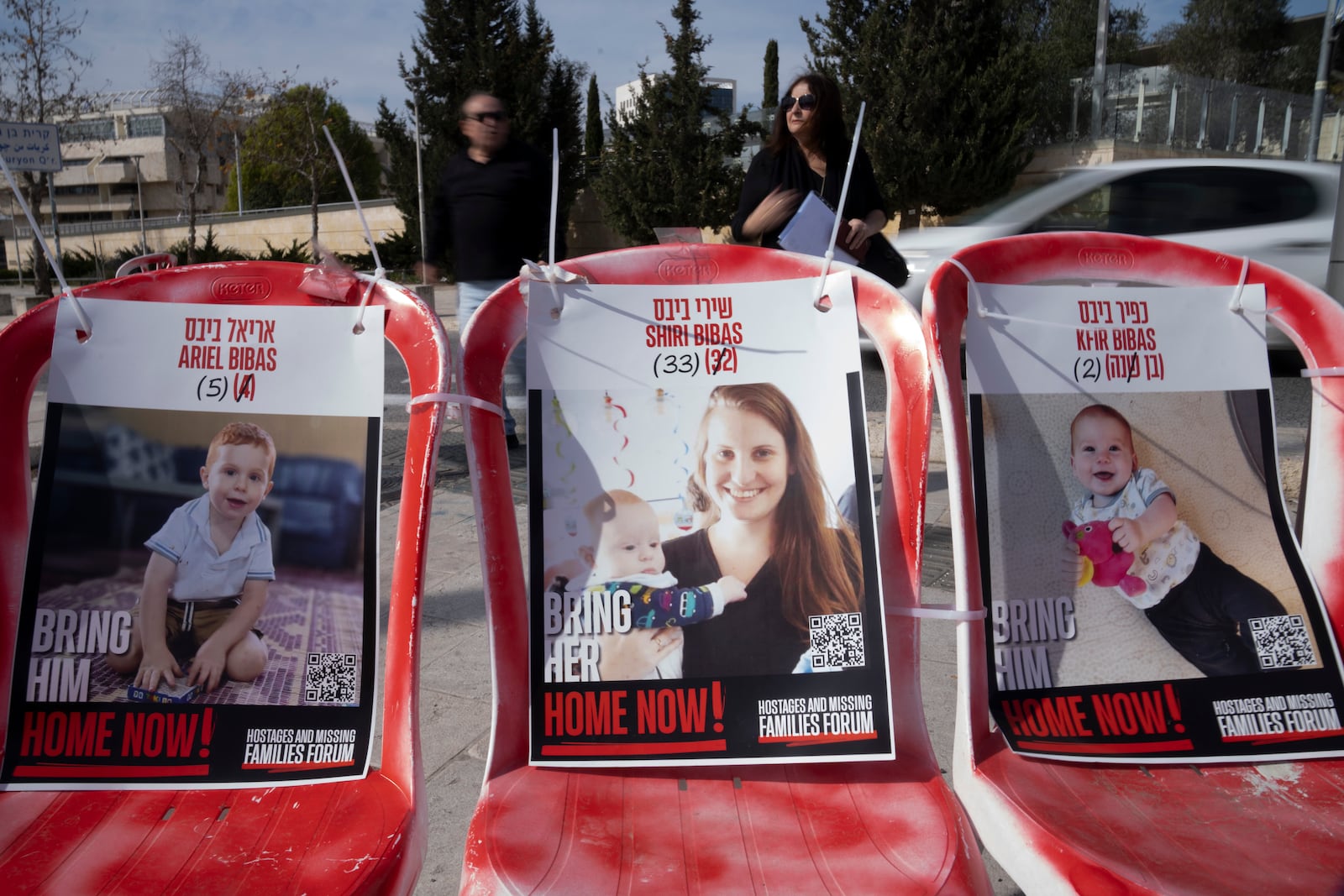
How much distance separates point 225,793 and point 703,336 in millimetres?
940

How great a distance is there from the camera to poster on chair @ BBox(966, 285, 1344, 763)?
1393 millimetres

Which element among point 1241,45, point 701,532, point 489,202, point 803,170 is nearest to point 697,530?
point 701,532

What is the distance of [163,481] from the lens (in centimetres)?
138

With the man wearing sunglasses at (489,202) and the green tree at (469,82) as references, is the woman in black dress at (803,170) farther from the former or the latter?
the green tree at (469,82)

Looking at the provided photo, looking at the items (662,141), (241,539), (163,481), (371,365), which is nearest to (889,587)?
(371,365)

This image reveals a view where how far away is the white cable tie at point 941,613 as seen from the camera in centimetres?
134

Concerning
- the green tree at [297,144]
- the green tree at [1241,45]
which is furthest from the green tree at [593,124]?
the green tree at [1241,45]

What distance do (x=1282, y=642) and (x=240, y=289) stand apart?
170 cm

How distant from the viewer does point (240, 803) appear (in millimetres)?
1281

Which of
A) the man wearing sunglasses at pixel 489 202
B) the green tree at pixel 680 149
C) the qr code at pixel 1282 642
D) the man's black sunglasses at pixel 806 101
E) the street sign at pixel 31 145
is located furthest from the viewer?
the green tree at pixel 680 149

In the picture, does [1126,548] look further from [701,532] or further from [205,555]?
[205,555]

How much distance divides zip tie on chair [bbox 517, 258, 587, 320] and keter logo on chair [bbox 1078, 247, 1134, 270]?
2.71 feet

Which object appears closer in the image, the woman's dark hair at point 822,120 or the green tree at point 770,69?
the woman's dark hair at point 822,120

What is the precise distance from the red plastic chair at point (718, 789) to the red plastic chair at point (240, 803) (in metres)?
0.09
